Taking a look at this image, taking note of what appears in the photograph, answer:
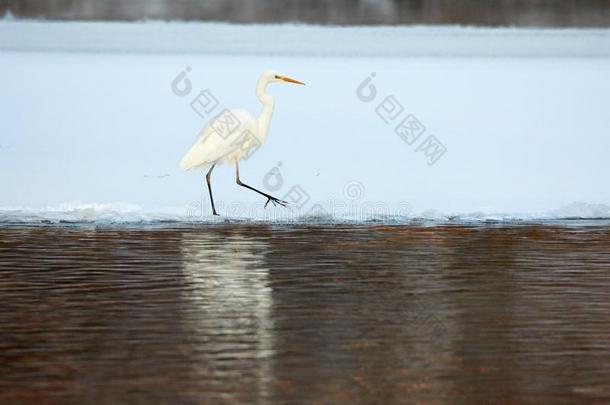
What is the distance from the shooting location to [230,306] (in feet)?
19.3

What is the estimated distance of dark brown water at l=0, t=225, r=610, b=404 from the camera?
4.58 metres

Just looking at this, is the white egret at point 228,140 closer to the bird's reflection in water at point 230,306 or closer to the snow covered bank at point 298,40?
the bird's reflection in water at point 230,306

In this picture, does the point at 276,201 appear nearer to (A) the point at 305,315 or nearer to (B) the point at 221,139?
(B) the point at 221,139

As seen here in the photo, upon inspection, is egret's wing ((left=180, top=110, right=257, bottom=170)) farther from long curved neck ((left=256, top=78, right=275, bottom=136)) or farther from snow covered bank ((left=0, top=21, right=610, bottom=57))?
snow covered bank ((left=0, top=21, right=610, bottom=57))

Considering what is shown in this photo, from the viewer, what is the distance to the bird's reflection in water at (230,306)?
15.7ft

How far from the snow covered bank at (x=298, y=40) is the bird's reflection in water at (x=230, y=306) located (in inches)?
394

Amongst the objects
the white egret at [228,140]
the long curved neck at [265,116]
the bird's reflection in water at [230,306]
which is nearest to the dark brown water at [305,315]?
the bird's reflection in water at [230,306]

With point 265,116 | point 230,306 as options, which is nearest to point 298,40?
point 265,116

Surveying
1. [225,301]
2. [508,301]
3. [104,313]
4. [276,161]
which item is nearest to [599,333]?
[508,301]

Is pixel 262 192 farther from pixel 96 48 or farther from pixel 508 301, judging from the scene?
pixel 96 48

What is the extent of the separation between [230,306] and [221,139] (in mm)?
3451

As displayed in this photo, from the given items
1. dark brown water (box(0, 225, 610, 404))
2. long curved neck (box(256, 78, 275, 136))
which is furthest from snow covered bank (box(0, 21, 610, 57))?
dark brown water (box(0, 225, 610, 404))

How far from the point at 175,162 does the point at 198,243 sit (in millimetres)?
3221

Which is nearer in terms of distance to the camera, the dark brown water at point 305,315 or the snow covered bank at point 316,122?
the dark brown water at point 305,315
